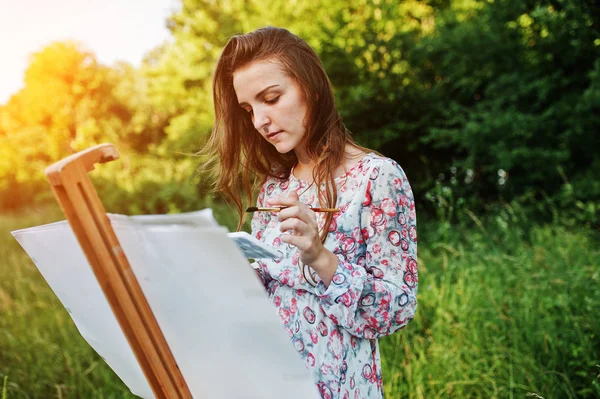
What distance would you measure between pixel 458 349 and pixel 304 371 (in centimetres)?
206

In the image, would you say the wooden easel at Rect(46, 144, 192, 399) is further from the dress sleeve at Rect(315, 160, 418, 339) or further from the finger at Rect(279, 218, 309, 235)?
the dress sleeve at Rect(315, 160, 418, 339)

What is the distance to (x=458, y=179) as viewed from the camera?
691 centimetres

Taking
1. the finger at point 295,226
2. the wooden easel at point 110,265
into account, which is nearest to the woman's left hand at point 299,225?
the finger at point 295,226

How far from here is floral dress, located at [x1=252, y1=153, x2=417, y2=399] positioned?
3.75ft

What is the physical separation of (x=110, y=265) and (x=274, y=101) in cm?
67

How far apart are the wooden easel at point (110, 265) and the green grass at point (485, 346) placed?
5.01 ft

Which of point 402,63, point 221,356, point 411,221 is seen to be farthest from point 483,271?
point 402,63

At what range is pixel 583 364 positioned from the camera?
2350 millimetres

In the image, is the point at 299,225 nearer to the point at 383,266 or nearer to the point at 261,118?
the point at 383,266

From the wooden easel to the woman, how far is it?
0.32 meters

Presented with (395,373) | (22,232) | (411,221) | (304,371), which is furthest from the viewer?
(395,373)

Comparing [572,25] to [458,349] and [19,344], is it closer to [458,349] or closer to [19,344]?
[458,349]

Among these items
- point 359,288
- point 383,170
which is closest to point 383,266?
point 359,288

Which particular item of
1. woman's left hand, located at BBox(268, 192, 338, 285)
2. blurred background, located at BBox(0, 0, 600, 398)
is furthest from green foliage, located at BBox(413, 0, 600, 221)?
woman's left hand, located at BBox(268, 192, 338, 285)
